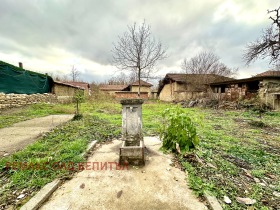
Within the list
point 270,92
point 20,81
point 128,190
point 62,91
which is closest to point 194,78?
point 270,92

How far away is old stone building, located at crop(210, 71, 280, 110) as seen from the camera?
455 inches

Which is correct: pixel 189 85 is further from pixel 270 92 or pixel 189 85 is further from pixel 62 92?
pixel 62 92

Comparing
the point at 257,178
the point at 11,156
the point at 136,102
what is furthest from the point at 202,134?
the point at 11,156

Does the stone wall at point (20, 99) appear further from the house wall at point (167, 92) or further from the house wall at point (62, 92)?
the house wall at point (167, 92)

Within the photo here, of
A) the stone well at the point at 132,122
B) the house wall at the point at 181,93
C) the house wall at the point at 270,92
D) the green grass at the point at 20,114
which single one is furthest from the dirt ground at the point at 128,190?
the house wall at the point at 181,93

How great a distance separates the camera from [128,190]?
7.15 ft

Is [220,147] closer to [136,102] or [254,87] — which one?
[136,102]

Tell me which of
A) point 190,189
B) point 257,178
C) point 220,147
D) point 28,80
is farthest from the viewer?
point 28,80

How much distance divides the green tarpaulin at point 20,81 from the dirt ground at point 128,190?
34.2ft

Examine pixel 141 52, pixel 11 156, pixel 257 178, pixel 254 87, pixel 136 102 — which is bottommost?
pixel 257 178

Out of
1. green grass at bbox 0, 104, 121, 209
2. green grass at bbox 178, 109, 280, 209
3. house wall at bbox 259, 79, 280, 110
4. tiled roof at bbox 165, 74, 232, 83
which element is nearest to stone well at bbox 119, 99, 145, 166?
green grass at bbox 0, 104, 121, 209

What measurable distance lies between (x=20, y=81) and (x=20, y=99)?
1316 mm

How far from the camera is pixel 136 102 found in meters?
3.66

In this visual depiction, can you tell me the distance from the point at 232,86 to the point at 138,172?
16.1 m
